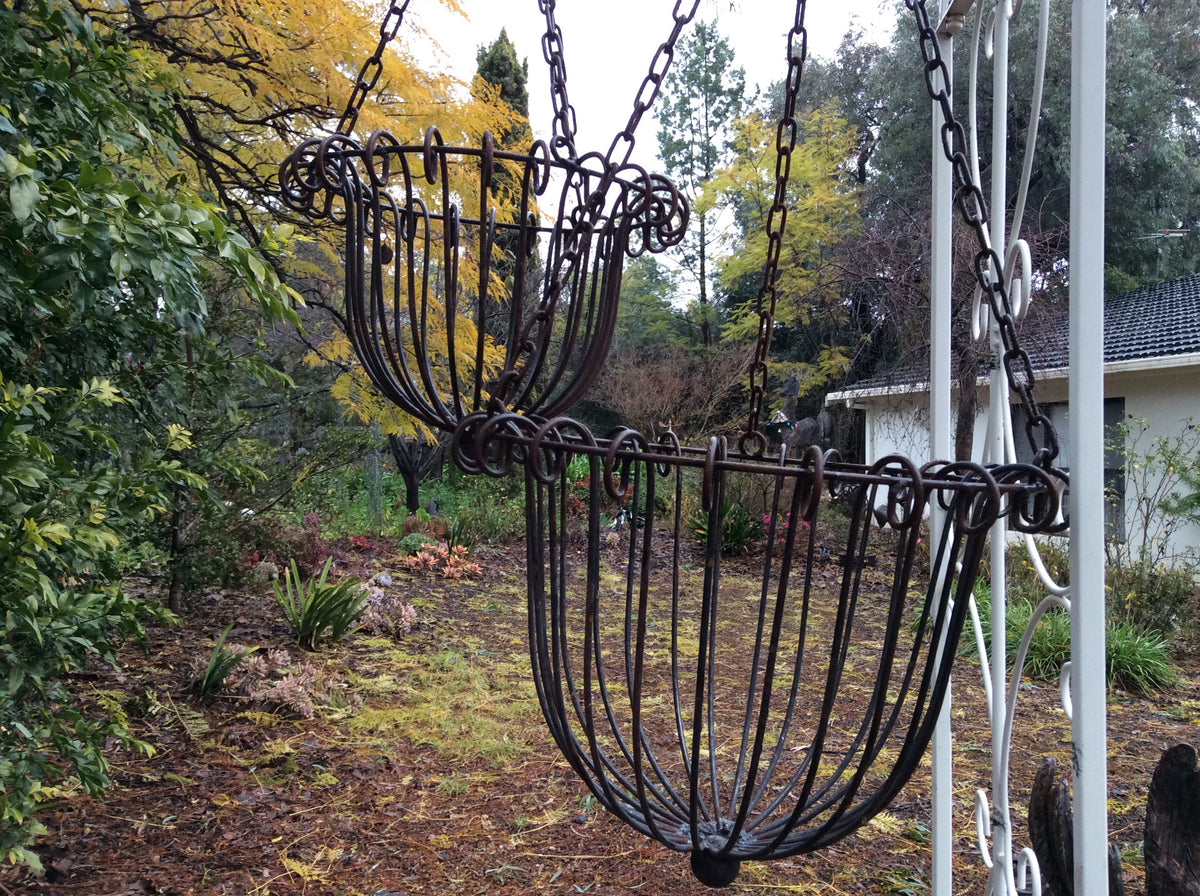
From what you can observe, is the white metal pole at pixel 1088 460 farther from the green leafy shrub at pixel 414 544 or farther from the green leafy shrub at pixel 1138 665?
the green leafy shrub at pixel 414 544

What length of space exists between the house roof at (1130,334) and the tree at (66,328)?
19.8ft

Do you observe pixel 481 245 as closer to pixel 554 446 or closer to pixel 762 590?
pixel 554 446

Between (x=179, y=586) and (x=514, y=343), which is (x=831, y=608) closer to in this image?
(x=179, y=586)

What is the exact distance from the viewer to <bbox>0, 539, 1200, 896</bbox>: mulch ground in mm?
2039

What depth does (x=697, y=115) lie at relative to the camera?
1551 cm

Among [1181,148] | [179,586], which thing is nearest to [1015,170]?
[1181,148]

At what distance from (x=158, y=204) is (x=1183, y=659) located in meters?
5.68

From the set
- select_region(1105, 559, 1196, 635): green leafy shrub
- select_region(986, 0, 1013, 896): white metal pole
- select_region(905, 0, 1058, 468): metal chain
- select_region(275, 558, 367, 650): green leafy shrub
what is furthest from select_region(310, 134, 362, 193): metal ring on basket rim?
select_region(1105, 559, 1196, 635): green leafy shrub

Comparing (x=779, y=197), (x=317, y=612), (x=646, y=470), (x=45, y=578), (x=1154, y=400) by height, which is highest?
(x=1154, y=400)

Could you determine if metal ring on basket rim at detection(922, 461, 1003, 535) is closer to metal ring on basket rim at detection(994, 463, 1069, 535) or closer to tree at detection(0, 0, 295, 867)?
metal ring on basket rim at detection(994, 463, 1069, 535)

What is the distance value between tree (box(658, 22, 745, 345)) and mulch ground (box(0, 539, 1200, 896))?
39.5 ft

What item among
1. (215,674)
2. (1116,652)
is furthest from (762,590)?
(1116,652)

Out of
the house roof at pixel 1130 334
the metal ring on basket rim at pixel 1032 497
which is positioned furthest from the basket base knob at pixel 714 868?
the house roof at pixel 1130 334

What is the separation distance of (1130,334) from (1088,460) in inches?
337
